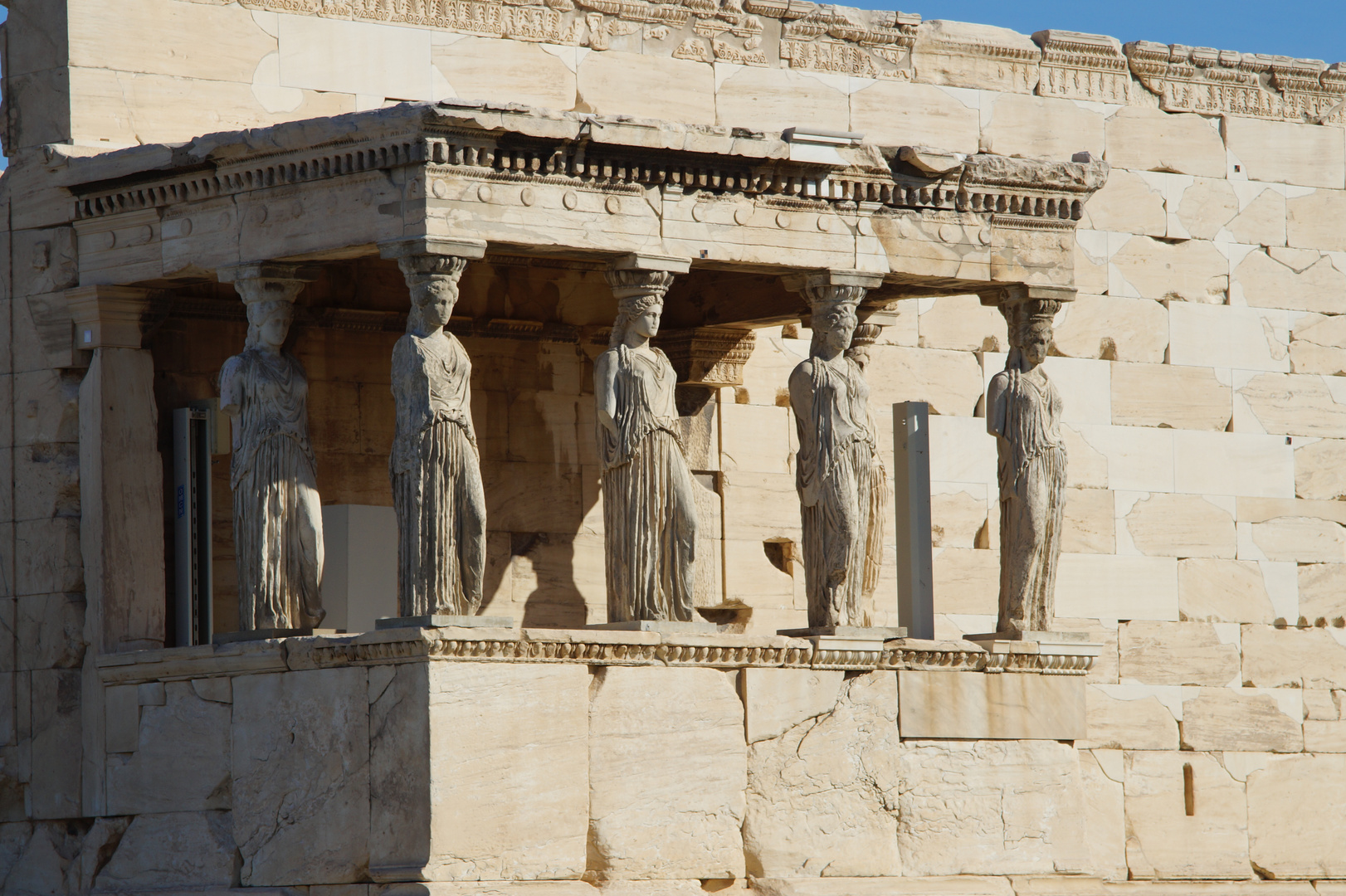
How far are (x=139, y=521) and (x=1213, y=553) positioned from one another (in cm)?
667

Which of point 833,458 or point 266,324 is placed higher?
point 266,324

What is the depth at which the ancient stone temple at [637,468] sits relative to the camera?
37.4 ft

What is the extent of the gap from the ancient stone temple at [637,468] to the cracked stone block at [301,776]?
0.02 m

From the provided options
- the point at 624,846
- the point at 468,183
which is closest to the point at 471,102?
the point at 468,183

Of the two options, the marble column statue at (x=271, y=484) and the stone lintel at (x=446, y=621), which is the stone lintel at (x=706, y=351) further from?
the stone lintel at (x=446, y=621)

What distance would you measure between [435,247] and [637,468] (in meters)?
1.42

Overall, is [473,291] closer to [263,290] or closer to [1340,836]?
[263,290]

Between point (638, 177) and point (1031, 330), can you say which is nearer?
point (638, 177)

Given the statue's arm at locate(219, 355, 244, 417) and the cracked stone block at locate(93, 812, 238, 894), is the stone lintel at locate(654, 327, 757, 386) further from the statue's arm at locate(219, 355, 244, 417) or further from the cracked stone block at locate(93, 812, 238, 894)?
the cracked stone block at locate(93, 812, 238, 894)

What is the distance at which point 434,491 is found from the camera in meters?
11.3

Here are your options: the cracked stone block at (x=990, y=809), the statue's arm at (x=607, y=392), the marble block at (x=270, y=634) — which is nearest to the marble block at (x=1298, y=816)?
the cracked stone block at (x=990, y=809)

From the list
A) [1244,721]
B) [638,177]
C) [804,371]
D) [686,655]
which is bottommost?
[1244,721]

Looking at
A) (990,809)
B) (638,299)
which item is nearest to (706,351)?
(638,299)

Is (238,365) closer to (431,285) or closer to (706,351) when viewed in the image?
(431,285)
